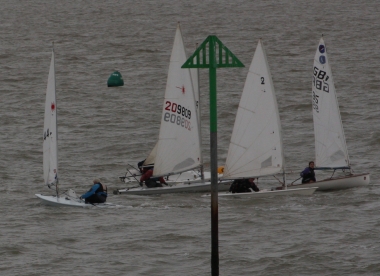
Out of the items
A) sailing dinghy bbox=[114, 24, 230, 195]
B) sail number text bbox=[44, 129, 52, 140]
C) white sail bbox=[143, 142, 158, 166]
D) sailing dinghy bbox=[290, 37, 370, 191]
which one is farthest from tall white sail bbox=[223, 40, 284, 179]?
sail number text bbox=[44, 129, 52, 140]

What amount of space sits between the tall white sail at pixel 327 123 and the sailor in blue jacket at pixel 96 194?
279 inches

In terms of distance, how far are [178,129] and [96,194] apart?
4006 mm

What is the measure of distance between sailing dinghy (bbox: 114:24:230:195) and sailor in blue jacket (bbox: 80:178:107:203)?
2144mm

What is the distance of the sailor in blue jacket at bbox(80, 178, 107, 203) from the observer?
2808 centimetres

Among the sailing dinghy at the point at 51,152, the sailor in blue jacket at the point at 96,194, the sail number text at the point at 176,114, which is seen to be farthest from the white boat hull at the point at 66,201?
the sail number text at the point at 176,114

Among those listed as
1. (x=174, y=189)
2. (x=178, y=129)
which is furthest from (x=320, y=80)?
(x=174, y=189)

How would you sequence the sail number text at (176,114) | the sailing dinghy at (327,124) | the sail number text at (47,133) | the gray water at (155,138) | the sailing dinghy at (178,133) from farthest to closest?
the sailing dinghy at (327,124)
the sail number text at (176,114)
the sailing dinghy at (178,133)
the sail number text at (47,133)
the gray water at (155,138)

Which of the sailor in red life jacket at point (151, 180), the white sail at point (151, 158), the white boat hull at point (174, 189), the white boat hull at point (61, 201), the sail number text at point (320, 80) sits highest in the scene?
the sail number text at point (320, 80)

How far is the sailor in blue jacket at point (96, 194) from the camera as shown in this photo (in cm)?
2808

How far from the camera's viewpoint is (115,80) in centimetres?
5006

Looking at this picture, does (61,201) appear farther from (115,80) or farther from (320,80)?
(115,80)

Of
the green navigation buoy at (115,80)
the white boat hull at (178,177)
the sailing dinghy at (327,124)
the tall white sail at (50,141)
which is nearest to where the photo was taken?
the tall white sail at (50,141)

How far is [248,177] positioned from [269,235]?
16.2ft

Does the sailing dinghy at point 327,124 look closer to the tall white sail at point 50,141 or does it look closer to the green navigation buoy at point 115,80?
the tall white sail at point 50,141
